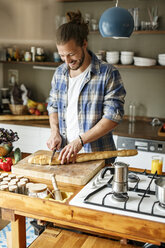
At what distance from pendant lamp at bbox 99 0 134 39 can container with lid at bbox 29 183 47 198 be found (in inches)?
39.7

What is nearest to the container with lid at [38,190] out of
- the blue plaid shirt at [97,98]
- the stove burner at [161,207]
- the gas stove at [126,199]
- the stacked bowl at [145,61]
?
the gas stove at [126,199]

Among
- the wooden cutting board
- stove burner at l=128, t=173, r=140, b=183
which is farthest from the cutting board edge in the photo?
stove burner at l=128, t=173, r=140, b=183

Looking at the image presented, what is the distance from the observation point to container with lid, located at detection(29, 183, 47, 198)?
1.44 m

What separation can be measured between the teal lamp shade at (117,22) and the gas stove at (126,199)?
2.88 feet

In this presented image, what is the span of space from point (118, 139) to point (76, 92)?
3.86ft

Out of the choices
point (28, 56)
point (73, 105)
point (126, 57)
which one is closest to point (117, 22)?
point (73, 105)

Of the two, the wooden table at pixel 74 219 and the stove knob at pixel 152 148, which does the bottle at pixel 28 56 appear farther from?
the wooden table at pixel 74 219

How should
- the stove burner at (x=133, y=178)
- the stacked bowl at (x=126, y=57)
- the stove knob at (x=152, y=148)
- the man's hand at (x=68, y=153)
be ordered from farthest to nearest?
the stacked bowl at (x=126, y=57) < the stove knob at (x=152, y=148) < the man's hand at (x=68, y=153) < the stove burner at (x=133, y=178)

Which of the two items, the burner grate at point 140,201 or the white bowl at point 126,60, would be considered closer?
the burner grate at point 140,201

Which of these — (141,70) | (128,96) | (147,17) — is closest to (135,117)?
(128,96)

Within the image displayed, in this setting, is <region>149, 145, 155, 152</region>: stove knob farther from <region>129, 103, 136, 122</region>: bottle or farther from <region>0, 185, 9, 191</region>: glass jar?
<region>0, 185, 9, 191</region>: glass jar

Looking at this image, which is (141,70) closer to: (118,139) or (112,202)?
(118,139)

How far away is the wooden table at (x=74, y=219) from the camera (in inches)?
45.1

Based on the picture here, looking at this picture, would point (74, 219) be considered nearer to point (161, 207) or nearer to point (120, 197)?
point (120, 197)
